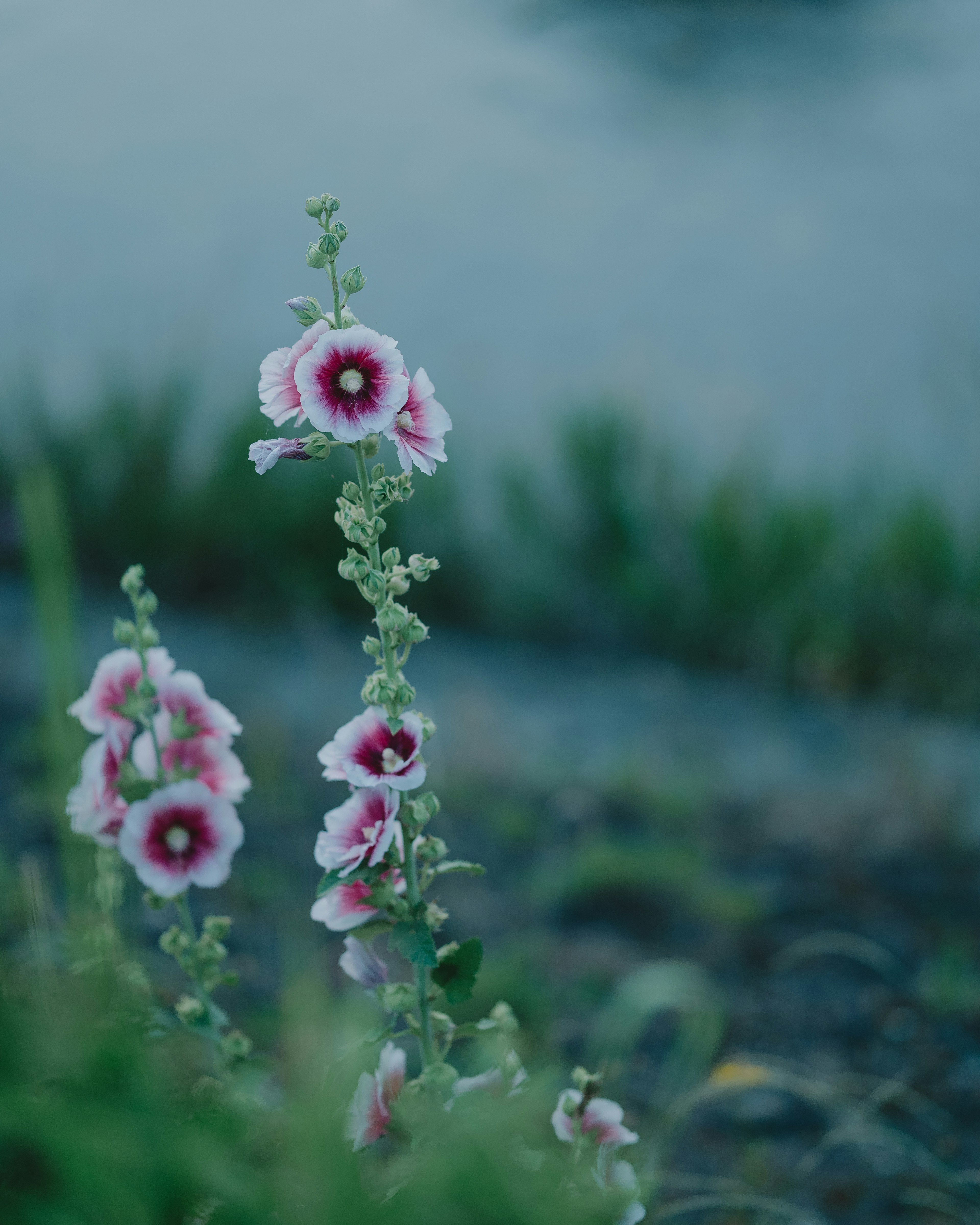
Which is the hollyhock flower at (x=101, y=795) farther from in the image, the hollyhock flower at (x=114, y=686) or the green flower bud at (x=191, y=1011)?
the green flower bud at (x=191, y=1011)

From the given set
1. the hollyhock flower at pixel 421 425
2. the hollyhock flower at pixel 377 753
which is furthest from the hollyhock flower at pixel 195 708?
the hollyhock flower at pixel 421 425

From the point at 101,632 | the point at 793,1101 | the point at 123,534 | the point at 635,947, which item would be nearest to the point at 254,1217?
the point at 793,1101

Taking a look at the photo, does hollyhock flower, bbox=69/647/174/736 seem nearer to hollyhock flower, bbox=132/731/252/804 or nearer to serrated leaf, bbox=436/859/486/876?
hollyhock flower, bbox=132/731/252/804

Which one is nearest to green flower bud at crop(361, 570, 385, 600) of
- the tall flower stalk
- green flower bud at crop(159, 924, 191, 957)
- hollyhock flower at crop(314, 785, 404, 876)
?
the tall flower stalk

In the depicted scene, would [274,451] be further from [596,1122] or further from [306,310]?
[596,1122]

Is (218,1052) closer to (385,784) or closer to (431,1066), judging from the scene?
(431,1066)

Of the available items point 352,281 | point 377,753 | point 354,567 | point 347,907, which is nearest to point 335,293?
point 352,281

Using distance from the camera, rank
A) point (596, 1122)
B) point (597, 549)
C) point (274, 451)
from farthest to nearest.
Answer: point (597, 549) → point (596, 1122) → point (274, 451)
